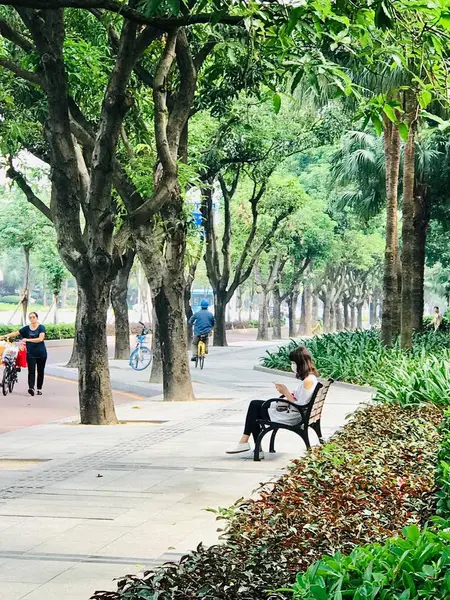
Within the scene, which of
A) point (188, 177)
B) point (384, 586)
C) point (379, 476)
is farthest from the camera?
point (188, 177)

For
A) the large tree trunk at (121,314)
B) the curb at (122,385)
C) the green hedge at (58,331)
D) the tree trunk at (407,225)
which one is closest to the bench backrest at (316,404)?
the curb at (122,385)

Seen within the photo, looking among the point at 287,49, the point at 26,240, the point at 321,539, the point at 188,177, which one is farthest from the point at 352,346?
the point at 26,240

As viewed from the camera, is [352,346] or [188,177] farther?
[352,346]

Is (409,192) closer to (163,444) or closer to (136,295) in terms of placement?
(163,444)

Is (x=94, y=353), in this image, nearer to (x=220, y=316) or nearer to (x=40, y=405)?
(x=40, y=405)

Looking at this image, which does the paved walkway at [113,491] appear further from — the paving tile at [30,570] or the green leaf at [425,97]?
the green leaf at [425,97]

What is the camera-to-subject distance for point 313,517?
6.44 m

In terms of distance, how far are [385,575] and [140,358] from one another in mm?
Result: 24790

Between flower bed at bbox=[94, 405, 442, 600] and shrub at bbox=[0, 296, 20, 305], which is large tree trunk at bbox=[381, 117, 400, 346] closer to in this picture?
flower bed at bbox=[94, 405, 442, 600]

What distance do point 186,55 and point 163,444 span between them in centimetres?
659

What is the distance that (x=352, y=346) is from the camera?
2567cm

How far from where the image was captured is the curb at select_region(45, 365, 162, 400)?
22422 millimetres

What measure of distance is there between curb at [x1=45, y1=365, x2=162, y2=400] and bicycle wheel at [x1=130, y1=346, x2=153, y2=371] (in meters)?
1.56

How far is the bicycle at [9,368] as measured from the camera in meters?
22.2
